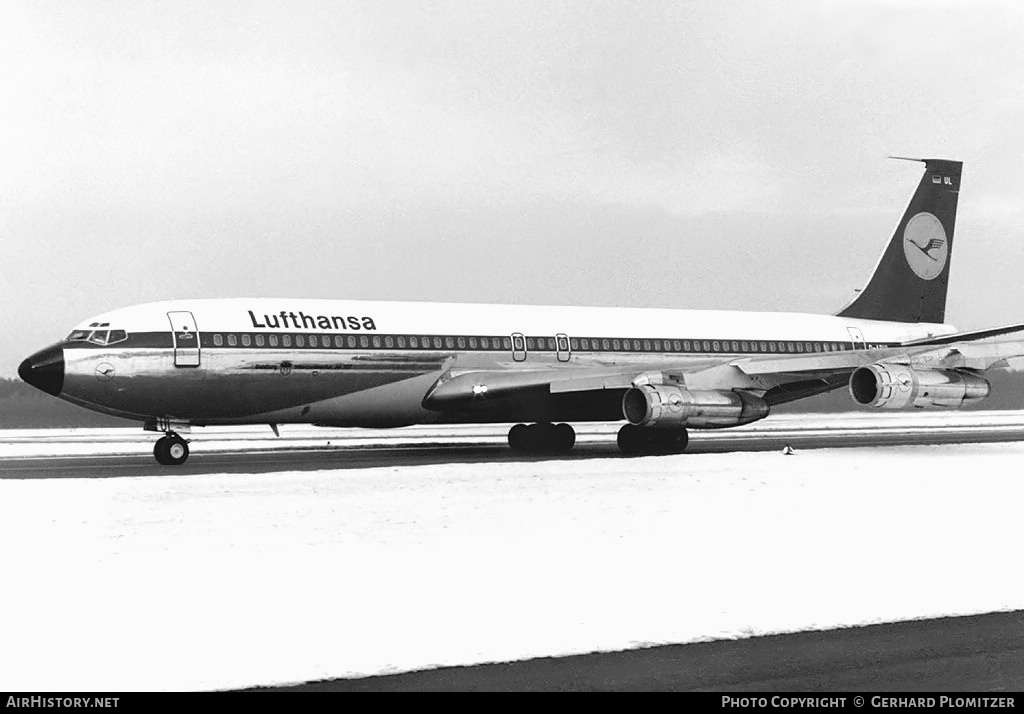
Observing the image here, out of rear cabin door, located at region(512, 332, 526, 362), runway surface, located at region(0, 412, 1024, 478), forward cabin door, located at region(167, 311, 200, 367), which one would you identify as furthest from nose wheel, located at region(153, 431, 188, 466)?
rear cabin door, located at region(512, 332, 526, 362)

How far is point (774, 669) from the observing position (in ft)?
24.4

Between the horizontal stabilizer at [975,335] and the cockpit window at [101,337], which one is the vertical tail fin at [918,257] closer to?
the horizontal stabilizer at [975,335]

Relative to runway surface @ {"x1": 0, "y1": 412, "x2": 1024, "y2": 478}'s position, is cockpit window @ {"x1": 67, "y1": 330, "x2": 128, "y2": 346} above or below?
above

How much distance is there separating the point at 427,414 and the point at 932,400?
12839 mm

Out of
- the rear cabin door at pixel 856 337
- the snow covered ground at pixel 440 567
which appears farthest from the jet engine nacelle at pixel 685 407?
the rear cabin door at pixel 856 337

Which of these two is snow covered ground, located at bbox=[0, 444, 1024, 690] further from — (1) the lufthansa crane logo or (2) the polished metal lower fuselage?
(1) the lufthansa crane logo

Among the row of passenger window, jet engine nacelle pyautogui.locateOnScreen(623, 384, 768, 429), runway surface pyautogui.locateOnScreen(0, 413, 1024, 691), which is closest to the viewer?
runway surface pyautogui.locateOnScreen(0, 413, 1024, 691)

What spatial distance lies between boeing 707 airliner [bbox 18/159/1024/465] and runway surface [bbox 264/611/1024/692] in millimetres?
18620

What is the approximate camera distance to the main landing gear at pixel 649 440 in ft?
95.5

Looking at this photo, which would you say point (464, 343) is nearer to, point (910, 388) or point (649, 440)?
point (649, 440)

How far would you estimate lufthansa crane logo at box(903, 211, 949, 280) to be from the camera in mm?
37594

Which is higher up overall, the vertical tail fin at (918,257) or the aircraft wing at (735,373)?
the vertical tail fin at (918,257)

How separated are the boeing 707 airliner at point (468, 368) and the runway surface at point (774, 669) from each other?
18.6m

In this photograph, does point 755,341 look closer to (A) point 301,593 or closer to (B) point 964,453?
(B) point 964,453
